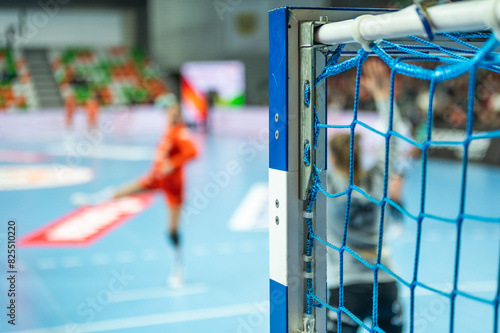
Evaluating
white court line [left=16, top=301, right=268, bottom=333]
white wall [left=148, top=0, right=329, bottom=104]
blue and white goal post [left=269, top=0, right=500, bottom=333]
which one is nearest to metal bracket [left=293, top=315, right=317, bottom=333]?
blue and white goal post [left=269, top=0, right=500, bottom=333]

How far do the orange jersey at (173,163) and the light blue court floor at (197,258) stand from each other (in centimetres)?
80

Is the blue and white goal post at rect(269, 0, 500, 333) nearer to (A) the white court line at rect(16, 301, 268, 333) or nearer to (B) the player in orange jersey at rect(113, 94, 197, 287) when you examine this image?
(A) the white court line at rect(16, 301, 268, 333)

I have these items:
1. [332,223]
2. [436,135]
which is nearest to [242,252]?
[332,223]

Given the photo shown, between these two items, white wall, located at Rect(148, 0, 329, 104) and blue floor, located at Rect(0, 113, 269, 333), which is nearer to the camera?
blue floor, located at Rect(0, 113, 269, 333)

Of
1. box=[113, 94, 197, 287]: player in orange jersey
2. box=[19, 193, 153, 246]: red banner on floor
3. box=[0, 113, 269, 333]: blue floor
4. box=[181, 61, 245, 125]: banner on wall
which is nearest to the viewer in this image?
box=[0, 113, 269, 333]: blue floor

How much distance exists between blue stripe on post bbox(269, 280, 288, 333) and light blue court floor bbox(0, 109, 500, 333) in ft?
8.14

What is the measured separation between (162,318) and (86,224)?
3.13 m

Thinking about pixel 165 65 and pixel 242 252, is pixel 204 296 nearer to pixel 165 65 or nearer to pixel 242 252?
pixel 242 252

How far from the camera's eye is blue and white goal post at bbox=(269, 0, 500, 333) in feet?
5.40

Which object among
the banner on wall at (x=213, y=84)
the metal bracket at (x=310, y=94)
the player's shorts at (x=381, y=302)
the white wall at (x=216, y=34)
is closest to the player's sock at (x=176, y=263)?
the player's shorts at (x=381, y=302)

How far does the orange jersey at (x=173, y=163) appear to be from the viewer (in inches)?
204

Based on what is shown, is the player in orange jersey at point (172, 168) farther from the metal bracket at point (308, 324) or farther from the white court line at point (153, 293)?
the metal bracket at point (308, 324)

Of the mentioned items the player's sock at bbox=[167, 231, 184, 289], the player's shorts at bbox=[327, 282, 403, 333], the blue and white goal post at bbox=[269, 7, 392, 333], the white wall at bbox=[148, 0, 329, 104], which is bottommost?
the player's sock at bbox=[167, 231, 184, 289]

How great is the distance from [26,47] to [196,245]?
20.8m
